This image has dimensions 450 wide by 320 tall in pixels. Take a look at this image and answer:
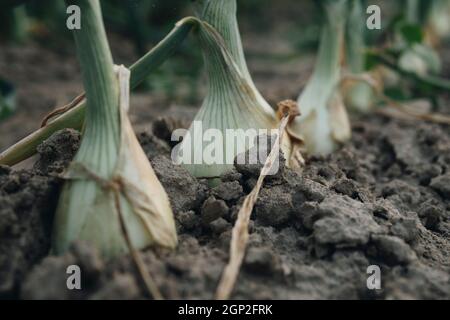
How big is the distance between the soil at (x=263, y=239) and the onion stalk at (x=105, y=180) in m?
0.04

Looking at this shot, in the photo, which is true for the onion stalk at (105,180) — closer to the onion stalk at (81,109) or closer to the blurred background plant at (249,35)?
the onion stalk at (81,109)

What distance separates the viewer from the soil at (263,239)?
97 cm

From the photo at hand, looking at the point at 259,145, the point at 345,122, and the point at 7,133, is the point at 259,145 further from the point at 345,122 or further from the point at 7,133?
the point at 7,133

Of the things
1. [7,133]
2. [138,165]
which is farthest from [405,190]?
[7,133]

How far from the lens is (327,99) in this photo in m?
→ 1.80

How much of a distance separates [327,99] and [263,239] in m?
0.79

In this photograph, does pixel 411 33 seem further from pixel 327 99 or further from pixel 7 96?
pixel 7 96

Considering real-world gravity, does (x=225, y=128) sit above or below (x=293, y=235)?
above

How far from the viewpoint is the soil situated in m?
0.97

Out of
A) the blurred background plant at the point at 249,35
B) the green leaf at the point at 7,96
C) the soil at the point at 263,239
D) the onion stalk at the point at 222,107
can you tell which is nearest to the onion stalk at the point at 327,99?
the blurred background plant at the point at 249,35

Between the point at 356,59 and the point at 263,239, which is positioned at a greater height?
the point at 356,59

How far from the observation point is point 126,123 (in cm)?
108

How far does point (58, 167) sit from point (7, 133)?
1.05 meters

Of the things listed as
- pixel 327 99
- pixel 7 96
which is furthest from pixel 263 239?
pixel 7 96
